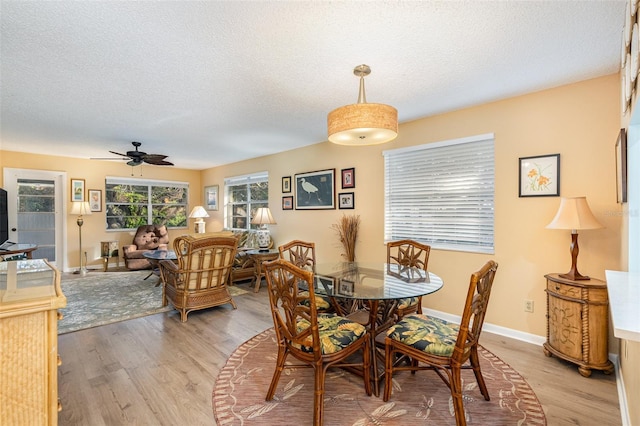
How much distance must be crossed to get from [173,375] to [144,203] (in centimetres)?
608

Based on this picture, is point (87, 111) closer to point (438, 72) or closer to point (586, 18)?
point (438, 72)

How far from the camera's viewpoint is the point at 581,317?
2281 mm

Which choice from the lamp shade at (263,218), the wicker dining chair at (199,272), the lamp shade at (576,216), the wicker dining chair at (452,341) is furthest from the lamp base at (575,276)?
the lamp shade at (263,218)

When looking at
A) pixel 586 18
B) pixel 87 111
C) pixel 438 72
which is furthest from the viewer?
pixel 87 111

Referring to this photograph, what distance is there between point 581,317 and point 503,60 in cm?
206

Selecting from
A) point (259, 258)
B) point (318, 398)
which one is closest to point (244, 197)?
point (259, 258)

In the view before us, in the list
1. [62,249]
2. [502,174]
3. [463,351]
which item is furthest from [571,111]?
[62,249]

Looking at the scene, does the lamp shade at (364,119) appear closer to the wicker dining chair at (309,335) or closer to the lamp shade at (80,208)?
the wicker dining chair at (309,335)

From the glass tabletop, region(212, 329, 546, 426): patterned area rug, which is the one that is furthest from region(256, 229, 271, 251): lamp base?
region(212, 329, 546, 426): patterned area rug

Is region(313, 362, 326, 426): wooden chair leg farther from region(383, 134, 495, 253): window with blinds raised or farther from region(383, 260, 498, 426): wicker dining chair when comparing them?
region(383, 134, 495, 253): window with blinds raised

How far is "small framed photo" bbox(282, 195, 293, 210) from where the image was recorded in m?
5.50

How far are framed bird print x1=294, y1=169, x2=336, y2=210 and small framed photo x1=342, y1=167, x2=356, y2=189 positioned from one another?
8.1 inches

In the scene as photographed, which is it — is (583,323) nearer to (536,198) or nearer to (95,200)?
(536,198)

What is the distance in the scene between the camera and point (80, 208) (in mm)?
6008
